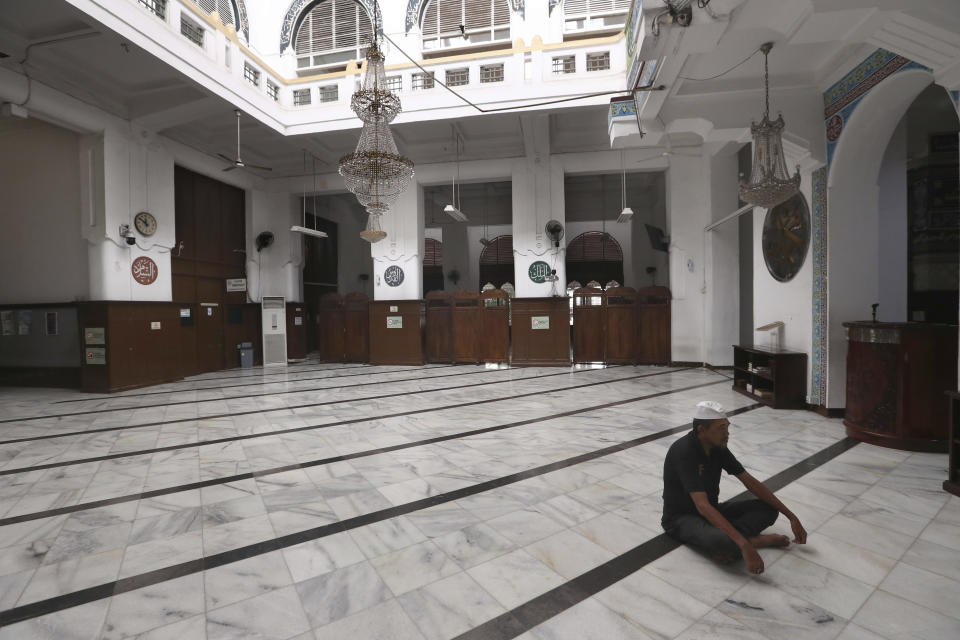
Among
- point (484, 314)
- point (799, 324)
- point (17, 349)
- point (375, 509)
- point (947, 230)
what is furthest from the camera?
point (484, 314)

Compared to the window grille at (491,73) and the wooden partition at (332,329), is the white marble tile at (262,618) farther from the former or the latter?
the wooden partition at (332,329)

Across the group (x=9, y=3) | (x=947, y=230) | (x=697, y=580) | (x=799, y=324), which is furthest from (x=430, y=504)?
(x=9, y=3)

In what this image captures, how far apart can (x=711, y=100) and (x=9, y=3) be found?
823cm

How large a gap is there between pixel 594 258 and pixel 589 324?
19.9 feet

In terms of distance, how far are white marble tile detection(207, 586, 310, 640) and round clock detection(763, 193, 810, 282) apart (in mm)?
5833

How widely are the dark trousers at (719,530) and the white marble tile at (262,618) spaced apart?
5.71 ft

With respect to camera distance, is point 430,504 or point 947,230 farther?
point 947,230

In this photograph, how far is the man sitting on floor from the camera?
6.65ft

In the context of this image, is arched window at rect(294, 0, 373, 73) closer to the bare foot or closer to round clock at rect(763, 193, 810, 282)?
round clock at rect(763, 193, 810, 282)

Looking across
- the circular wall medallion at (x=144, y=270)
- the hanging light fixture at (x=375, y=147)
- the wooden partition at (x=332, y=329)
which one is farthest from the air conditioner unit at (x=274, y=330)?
the hanging light fixture at (x=375, y=147)

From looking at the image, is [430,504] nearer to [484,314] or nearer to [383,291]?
[484,314]

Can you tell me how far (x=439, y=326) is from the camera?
33.3 feet

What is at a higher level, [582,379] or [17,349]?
[17,349]

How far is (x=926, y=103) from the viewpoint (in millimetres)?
5074
